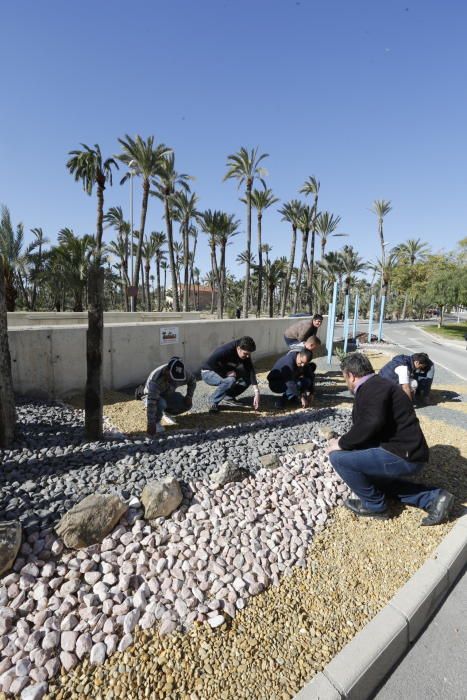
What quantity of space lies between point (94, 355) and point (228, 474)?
6.72 ft

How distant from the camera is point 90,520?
2.64m

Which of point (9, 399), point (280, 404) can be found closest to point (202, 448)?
point (9, 399)

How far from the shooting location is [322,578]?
250 cm

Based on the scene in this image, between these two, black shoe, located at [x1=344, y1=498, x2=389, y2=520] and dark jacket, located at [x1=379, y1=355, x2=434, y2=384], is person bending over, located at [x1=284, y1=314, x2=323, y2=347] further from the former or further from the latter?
black shoe, located at [x1=344, y1=498, x2=389, y2=520]

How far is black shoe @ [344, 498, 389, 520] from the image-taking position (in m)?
3.12

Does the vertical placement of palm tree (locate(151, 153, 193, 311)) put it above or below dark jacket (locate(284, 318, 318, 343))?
above

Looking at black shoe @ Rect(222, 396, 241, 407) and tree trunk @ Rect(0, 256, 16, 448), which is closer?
tree trunk @ Rect(0, 256, 16, 448)

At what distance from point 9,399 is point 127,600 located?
2621 millimetres

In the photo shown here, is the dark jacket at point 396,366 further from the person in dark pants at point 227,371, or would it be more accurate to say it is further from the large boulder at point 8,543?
the large boulder at point 8,543

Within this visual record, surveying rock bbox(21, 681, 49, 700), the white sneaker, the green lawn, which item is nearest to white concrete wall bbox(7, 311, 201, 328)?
the white sneaker

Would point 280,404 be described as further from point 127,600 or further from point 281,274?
point 281,274

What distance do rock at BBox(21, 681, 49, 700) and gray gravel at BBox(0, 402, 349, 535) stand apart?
1.03m

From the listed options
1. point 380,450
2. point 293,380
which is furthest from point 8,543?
point 293,380

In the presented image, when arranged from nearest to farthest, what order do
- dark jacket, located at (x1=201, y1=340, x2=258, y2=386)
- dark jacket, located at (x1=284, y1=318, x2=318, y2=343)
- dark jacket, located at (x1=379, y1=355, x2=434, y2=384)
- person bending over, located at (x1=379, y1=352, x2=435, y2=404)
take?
1. person bending over, located at (x1=379, y1=352, x2=435, y2=404)
2. dark jacket, located at (x1=379, y1=355, x2=434, y2=384)
3. dark jacket, located at (x1=201, y1=340, x2=258, y2=386)
4. dark jacket, located at (x1=284, y1=318, x2=318, y2=343)
